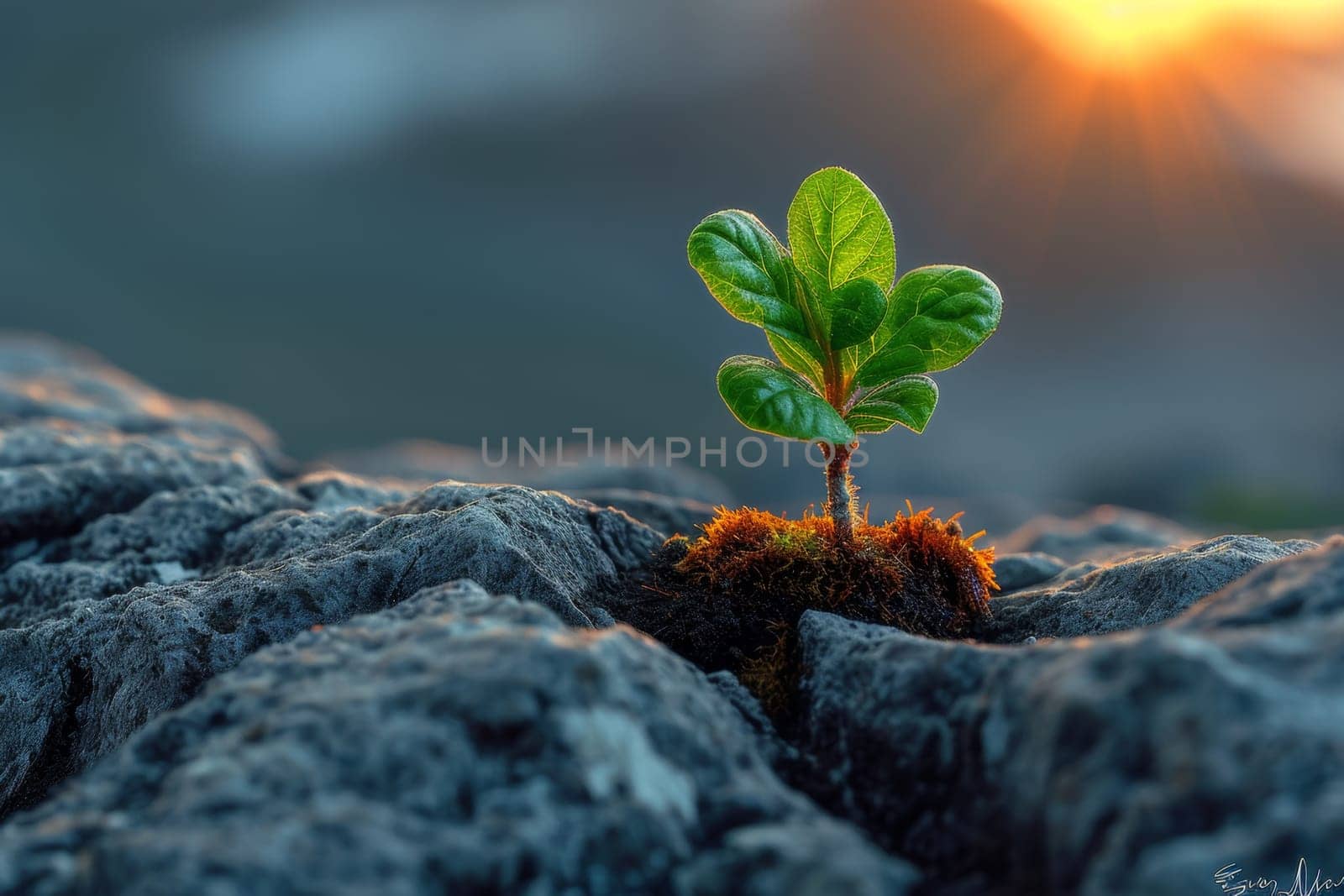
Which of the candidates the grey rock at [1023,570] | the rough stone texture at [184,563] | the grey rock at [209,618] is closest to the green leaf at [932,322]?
the rough stone texture at [184,563]

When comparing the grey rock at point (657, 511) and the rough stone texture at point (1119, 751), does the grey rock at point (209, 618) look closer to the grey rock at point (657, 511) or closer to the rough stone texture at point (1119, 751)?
the rough stone texture at point (1119, 751)

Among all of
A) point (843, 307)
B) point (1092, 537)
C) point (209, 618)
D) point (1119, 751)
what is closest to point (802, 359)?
point (843, 307)

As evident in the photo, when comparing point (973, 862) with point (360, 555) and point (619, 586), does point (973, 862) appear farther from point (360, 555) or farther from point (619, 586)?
point (360, 555)

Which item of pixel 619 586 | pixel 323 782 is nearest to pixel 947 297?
pixel 619 586

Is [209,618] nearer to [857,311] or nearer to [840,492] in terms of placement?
[840,492]

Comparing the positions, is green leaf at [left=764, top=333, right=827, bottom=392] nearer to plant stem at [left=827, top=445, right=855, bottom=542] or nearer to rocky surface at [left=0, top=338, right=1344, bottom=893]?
plant stem at [left=827, top=445, right=855, bottom=542]
